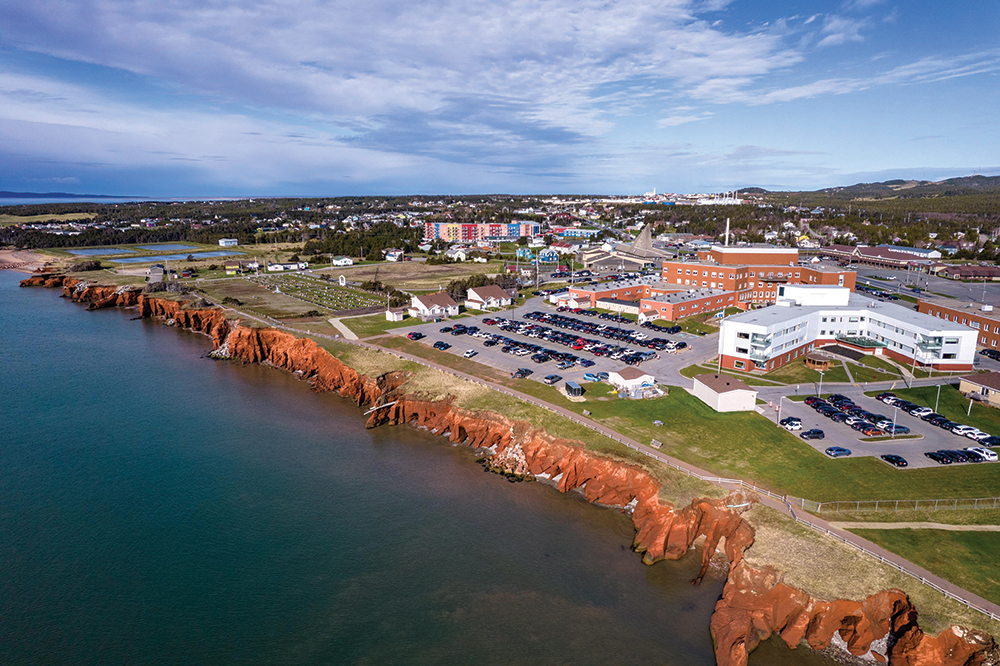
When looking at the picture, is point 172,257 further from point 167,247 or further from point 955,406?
point 955,406

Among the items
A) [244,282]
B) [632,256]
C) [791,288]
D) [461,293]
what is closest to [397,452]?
[461,293]

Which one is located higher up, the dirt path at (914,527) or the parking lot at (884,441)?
the parking lot at (884,441)

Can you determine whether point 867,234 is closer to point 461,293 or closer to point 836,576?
point 461,293

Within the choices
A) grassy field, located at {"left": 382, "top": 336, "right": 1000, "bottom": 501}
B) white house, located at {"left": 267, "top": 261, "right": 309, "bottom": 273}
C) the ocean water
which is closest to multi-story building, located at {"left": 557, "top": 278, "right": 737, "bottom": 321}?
grassy field, located at {"left": 382, "top": 336, "right": 1000, "bottom": 501}

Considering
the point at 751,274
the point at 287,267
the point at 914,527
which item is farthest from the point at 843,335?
the point at 287,267

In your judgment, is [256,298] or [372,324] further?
[256,298]

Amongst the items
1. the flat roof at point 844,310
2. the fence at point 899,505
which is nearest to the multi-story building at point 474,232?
the flat roof at point 844,310

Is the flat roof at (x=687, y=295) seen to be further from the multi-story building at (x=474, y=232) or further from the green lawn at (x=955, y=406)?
the multi-story building at (x=474, y=232)
